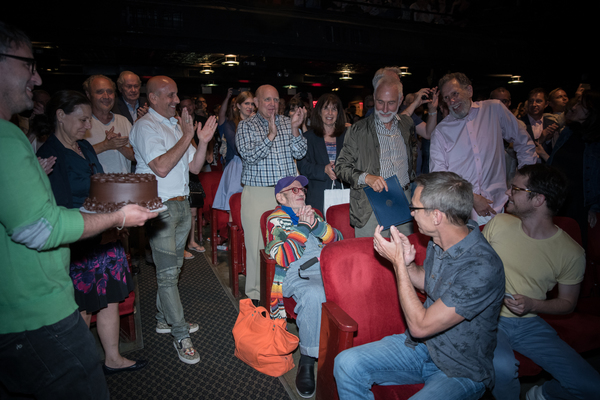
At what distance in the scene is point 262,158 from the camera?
291cm

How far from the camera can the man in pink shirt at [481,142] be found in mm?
2662

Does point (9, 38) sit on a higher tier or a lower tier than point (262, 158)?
higher

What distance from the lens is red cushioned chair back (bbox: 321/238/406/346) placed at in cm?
182

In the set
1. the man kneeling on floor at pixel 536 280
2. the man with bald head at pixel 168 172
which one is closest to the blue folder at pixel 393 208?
the man kneeling on floor at pixel 536 280

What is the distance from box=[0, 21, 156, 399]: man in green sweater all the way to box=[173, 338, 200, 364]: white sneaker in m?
1.23

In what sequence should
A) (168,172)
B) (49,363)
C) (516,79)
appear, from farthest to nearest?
1. (516,79)
2. (168,172)
3. (49,363)

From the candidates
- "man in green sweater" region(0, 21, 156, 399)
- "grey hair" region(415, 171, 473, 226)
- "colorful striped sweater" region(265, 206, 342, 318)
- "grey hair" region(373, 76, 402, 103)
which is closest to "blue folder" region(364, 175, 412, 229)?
"colorful striped sweater" region(265, 206, 342, 318)

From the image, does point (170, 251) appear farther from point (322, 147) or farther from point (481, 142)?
point (481, 142)

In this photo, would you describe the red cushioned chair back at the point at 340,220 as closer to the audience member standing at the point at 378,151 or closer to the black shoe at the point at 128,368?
the audience member standing at the point at 378,151

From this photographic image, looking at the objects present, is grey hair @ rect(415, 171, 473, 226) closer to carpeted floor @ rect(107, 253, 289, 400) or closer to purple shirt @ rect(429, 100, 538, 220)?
purple shirt @ rect(429, 100, 538, 220)

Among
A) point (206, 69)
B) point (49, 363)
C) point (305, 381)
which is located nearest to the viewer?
point (49, 363)

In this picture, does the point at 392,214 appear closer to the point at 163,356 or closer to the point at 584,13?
the point at 163,356

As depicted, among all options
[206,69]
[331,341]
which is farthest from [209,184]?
[206,69]

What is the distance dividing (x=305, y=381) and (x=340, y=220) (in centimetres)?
120
